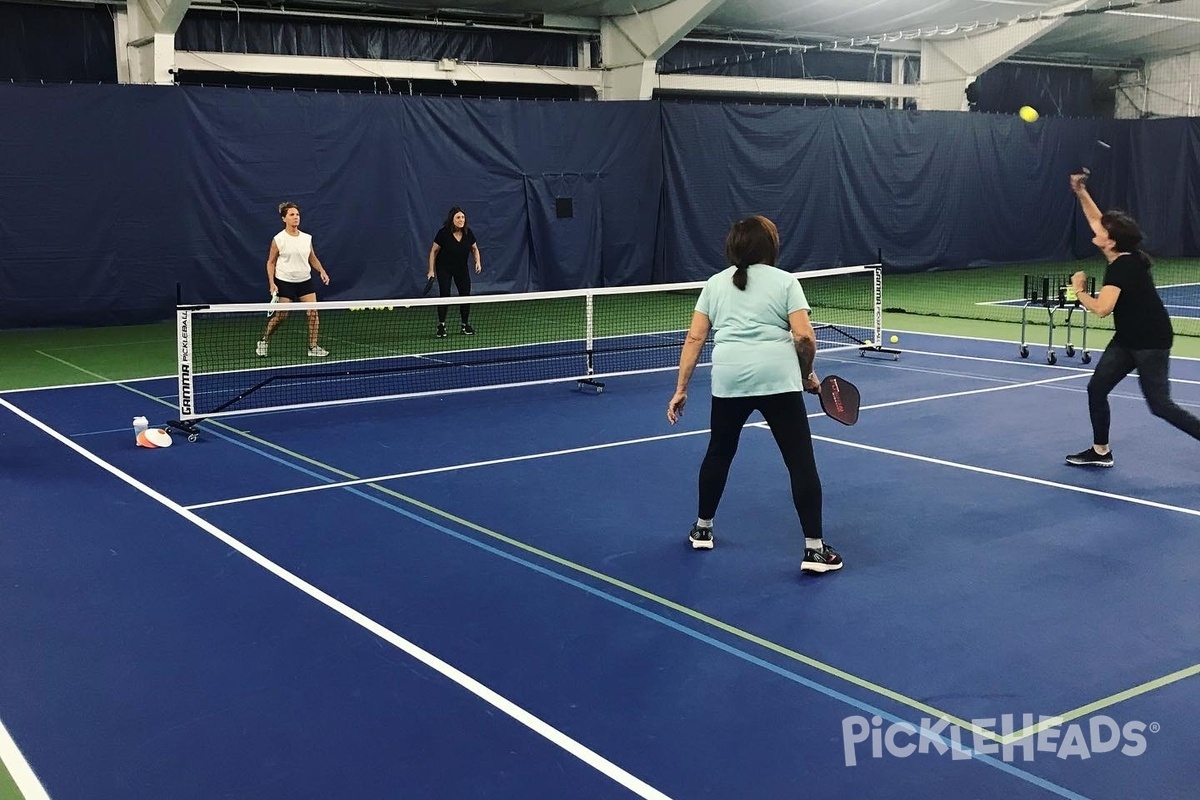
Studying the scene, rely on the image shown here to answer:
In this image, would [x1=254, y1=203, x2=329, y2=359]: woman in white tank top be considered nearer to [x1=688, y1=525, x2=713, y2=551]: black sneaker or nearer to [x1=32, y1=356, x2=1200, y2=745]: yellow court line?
[x1=32, y1=356, x2=1200, y2=745]: yellow court line

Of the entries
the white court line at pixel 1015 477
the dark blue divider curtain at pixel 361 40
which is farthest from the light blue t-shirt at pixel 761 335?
the dark blue divider curtain at pixel 361 40

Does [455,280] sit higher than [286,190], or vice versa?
[286,190]

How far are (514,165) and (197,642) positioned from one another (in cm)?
1624

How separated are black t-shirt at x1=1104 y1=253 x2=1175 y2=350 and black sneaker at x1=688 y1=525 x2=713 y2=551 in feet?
10.2

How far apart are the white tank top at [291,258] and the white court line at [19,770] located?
9.26 metres

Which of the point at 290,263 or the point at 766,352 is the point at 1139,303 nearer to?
the point at 766,352

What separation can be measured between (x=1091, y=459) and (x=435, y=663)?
199 inches

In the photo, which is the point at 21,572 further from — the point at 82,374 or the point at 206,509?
the point at 82,374

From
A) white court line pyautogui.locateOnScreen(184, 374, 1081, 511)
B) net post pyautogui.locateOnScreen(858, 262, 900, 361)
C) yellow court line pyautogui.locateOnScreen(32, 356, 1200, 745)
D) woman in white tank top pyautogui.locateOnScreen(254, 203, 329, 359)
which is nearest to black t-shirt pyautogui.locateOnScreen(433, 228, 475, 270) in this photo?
woman in white tank top pyautogui.locateOnScreen(254, 203, 329, 359)

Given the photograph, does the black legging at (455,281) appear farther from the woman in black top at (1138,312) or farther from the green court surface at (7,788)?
the green court surface at (7,788)

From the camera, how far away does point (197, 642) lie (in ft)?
16.8

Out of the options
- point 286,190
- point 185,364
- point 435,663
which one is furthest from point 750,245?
point 286,190

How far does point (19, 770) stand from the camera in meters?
4.00

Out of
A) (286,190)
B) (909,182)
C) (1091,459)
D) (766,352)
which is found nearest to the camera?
(766,352)
